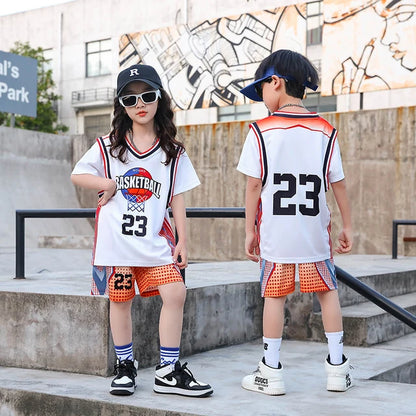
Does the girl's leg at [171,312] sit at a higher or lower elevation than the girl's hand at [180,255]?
lower

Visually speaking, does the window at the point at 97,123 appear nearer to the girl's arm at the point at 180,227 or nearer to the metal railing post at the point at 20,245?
the metal railing post at the point at 20,245

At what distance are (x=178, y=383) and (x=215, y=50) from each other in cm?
1712

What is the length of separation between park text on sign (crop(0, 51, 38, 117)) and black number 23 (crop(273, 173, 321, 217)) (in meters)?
19.4

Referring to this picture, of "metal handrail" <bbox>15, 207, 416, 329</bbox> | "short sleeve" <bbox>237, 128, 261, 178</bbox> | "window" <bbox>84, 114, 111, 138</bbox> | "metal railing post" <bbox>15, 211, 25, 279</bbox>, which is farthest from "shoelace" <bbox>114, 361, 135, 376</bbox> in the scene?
"window" <bbox>84, 114, 111, 138</bbox>

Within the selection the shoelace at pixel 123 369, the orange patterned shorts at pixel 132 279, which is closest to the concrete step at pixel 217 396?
the shoelace at pixel 123 369

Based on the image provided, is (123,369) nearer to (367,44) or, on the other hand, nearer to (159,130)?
(159,130)

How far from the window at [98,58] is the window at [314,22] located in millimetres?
11964

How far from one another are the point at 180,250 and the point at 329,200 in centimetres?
1126

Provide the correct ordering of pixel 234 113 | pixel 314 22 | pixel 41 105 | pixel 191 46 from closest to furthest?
1. pixel 191 46
2. pixel 314 22
3. pixel 234 113
4. pixel 41 105

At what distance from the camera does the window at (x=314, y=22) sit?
2881 centimetres

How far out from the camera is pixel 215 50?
19453 mm

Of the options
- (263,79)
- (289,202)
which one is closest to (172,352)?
(289,202)

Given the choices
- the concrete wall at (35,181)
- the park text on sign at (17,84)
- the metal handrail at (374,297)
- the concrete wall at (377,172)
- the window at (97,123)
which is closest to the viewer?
the metal handrail at (374,297)

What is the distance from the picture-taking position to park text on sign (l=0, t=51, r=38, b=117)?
21406 mm
